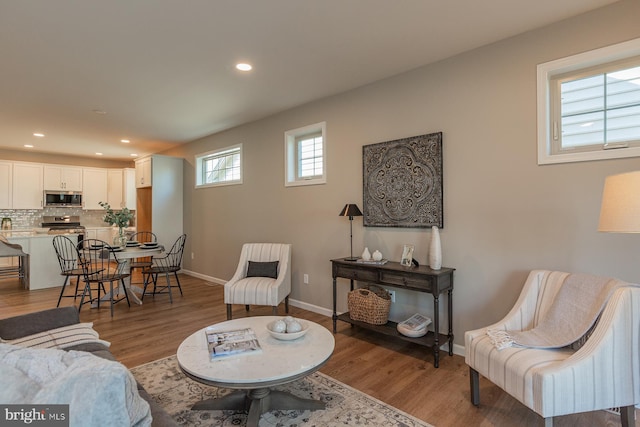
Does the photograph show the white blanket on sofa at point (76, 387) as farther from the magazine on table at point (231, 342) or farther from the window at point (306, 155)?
the window at point (306, 155)

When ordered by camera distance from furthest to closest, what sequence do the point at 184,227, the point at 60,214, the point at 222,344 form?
the point at 60,214, the point at 184,227, the point at 222,344

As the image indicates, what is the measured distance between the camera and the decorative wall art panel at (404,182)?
10.0 ft

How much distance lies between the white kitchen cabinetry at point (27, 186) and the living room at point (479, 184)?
17.8 ft

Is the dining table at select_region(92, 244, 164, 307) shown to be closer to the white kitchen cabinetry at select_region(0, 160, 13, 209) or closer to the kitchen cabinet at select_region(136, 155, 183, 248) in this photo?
the kitchen cabinet at select_region(136, 155, 183, 248)

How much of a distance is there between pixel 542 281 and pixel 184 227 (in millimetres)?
6172

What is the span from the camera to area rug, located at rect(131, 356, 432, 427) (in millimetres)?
1969

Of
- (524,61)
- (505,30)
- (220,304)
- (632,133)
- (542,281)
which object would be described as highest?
(505,30)

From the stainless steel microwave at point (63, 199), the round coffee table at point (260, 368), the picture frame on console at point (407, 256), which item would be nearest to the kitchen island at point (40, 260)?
the stainless steel microwave at point (63, 199)

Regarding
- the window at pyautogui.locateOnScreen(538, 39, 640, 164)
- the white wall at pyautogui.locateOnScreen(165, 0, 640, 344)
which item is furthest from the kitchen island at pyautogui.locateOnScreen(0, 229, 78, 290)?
the window at pyautogui.locateOnScreen(538, 39, 640, 164)

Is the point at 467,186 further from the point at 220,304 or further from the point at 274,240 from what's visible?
the point at 220,304

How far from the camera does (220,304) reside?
447cm

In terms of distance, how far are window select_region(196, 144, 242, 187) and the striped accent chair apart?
4.51 meters

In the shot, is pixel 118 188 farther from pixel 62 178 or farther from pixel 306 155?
pixel 306 155

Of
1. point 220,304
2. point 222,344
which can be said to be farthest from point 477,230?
point 220,304
